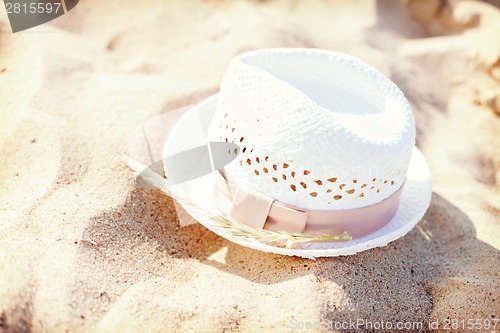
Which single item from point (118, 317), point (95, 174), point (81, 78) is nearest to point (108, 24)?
point (81, 78)

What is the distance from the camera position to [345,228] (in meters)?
2.20

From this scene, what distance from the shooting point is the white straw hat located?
82.0 inches

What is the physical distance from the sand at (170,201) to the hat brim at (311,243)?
9 cm

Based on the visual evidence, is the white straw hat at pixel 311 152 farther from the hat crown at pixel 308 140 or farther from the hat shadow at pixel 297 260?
the hat shadow at pixel 297 260

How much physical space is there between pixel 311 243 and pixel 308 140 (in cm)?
45

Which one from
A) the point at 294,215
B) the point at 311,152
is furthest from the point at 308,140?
the point at 294,215

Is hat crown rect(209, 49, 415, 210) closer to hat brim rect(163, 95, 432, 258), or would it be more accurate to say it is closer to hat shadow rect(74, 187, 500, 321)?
hat brim rect(163, 95, 432, 258)

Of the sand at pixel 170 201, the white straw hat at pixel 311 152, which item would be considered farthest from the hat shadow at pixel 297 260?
the white straw hat at pixel 311 152

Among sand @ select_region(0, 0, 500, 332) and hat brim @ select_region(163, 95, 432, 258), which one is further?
hat brim @ select_region(163, 95, 432, 258)

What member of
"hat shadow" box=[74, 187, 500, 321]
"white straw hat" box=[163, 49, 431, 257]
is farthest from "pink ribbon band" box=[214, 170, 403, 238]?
"hat shadow" box=[74, 187, 500, 321]

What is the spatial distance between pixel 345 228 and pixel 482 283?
2.15 feet

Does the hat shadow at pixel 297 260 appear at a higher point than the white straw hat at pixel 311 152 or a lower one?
lower

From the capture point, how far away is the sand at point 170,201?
206cm

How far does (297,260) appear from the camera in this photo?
2.25 meters
